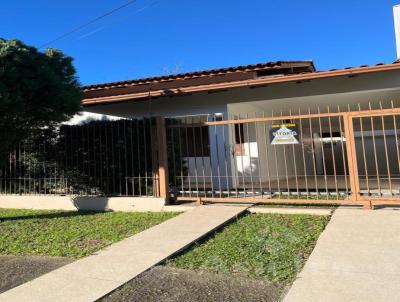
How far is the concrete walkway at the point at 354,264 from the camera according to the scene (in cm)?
335

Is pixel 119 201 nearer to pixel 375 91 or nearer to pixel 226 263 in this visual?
pixel 226 263

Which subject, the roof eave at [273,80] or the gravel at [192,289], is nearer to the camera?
the gravel at [192,289]

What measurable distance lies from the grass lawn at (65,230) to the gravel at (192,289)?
4.99 ft

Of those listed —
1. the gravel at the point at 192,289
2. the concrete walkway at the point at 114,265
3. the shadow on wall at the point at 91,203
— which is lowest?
the gravel at the point at 192,289

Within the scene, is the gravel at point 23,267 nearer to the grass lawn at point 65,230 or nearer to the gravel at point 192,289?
the grass lawn at point 65,230

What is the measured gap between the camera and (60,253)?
513 centimetres

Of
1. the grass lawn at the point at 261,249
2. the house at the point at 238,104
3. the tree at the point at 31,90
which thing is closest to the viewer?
the grass lawn at the point at 261,249

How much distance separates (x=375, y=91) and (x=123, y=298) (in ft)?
27.2

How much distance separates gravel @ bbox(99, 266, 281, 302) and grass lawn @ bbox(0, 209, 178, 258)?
Answer: 59.8 inches

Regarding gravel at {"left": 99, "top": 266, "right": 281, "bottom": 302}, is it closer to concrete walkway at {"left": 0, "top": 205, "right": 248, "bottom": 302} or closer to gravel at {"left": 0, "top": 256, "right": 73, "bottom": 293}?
concrete walkway at {"left": 0, "top": 205, "right": 248, "bottom": 302}

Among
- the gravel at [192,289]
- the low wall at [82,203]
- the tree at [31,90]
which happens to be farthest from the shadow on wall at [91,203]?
the gravel at [192,289]

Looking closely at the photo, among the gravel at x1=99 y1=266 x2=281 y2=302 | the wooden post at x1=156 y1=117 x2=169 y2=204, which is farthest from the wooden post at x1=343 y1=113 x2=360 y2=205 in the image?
the gravel at x1=99 y1=266 x2=281 y2=302

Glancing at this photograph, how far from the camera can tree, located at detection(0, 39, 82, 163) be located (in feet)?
21.9

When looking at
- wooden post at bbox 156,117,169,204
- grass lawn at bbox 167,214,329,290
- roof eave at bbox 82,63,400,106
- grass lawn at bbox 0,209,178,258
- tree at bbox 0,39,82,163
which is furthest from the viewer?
wooden post at bbox 156,117,169,204
